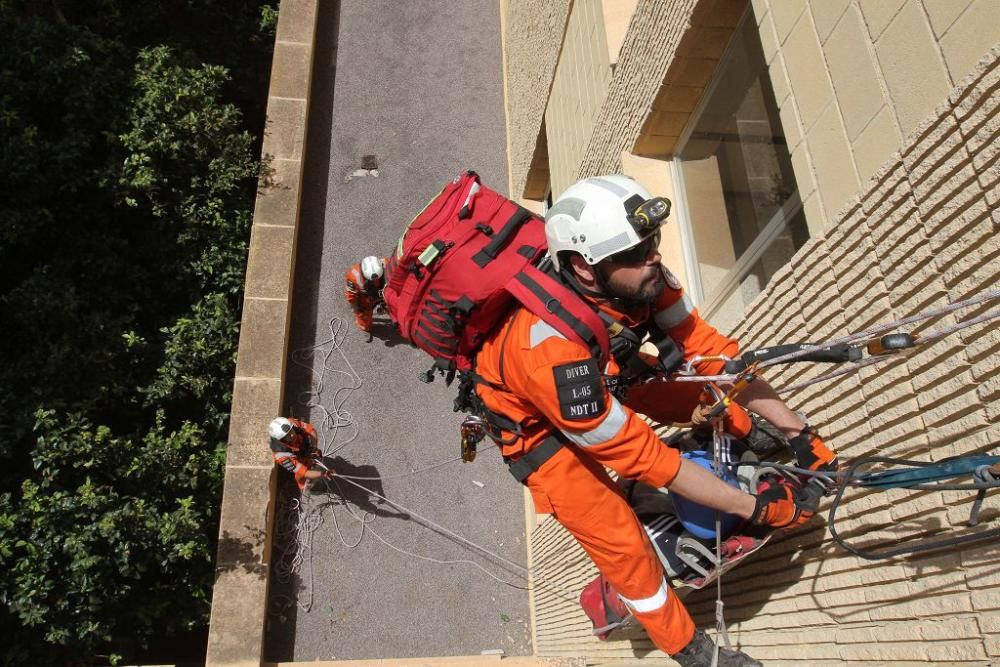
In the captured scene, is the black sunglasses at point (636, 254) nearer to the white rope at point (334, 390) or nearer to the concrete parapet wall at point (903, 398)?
the concrete parapet wall at point (903, 398)

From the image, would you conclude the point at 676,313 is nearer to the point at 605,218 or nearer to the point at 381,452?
the point at 605,218

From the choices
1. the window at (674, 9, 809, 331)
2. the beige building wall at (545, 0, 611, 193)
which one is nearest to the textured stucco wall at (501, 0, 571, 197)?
the beige building wall at (545, 0, 611, 193)

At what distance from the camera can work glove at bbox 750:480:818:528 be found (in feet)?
8.70

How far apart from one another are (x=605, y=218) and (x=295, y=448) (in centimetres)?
378

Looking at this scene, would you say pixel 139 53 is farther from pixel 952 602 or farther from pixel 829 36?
pixel 952 602

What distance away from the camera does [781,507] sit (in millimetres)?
2662

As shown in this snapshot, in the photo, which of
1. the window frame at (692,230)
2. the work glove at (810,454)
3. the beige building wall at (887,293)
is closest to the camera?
the beige building wall at (887,293)

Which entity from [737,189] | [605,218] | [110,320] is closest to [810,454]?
[605,218]

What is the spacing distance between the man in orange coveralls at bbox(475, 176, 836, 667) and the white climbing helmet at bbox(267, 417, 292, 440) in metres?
2.84

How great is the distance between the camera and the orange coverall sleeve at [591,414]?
8.34 feet

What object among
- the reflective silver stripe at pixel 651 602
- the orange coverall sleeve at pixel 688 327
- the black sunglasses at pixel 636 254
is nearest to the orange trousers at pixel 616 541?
the reflective silver stripe at pixel 651 602

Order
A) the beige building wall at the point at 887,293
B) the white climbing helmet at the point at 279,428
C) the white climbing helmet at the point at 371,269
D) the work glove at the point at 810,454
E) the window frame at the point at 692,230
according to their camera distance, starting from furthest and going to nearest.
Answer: the white climbing helmet at the point at 371,269, the white climbing helmet at the point at 279,428, the window frame at the point at 692,230, the work glove at the point at 810,454, the beige building wall at the point at 887,293

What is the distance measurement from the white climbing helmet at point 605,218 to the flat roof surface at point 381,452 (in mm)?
4002

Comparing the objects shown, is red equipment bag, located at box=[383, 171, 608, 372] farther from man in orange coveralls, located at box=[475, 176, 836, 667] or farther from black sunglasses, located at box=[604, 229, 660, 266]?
black sunglasses, located at box=[604, 229, 660, 266]
